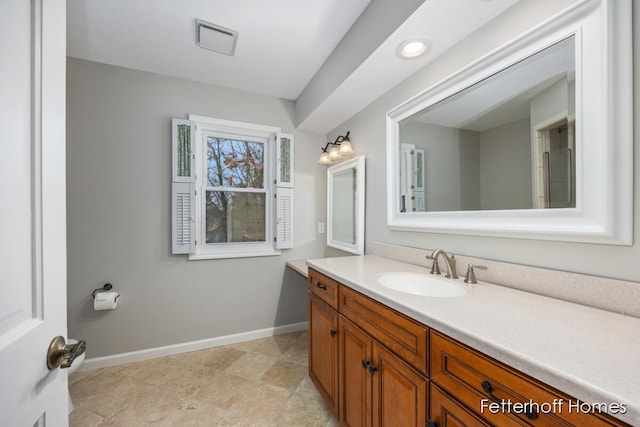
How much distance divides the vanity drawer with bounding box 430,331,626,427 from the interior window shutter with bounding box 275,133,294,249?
1969mm

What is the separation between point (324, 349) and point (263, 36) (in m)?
2.14

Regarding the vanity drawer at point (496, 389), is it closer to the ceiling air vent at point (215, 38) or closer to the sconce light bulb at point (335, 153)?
the sconce light bulb at point (335, 153)

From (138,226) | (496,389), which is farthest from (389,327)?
(138,226)

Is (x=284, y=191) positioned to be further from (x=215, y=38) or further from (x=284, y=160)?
(x=215, y=38)

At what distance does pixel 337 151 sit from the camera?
247cm

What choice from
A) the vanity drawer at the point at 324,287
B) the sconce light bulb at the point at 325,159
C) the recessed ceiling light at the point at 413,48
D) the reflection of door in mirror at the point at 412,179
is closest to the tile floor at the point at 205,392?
the vanity drawer at the point at 324,287

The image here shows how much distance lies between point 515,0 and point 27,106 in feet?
5.64

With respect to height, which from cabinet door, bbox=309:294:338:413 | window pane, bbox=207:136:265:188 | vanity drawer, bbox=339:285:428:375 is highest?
window pane, bbox=207:136:265:188

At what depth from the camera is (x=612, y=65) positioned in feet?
2.74

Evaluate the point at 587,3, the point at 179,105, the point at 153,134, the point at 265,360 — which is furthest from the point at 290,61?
the point at 265,360

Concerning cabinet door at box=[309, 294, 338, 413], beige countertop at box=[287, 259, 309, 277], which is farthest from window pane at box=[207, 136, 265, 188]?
cabinet door at box=[309, 294, 338, 413]

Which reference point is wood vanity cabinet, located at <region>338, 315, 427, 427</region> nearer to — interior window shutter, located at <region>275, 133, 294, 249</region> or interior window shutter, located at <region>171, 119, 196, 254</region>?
interior window shutter, located at <region>275, 133, 294, 249</region>

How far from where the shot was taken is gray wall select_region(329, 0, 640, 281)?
0.85m

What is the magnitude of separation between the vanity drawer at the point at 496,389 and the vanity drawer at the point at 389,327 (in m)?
0.05
